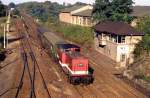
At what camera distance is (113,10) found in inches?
2475

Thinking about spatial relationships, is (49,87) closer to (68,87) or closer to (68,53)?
(68,87)

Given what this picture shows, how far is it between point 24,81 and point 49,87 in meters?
3.94

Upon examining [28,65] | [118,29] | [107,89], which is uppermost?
[118,29]

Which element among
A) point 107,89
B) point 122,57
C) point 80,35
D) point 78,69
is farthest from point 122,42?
point 80,35

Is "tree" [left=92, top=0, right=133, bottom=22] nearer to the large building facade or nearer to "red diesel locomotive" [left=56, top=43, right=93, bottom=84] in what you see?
the large building facade

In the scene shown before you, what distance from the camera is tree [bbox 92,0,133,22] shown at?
61.4m

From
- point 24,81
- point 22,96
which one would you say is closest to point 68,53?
point 24,81

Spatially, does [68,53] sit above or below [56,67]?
above

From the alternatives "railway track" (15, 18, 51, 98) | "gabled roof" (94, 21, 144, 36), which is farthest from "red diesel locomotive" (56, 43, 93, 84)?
"gabled roof" (94, 21, 144, 36)

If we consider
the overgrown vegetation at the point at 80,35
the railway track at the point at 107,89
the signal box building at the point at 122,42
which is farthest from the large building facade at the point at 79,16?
the railway track at the point at 107,89

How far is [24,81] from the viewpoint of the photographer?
116 ft

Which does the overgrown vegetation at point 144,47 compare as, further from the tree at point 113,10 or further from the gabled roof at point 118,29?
the tree at point 113,10

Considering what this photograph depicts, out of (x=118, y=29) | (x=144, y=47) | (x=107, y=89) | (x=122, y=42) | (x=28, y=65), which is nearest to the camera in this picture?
(x=107, y=89)

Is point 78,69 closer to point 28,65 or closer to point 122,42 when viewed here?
point 28,65
